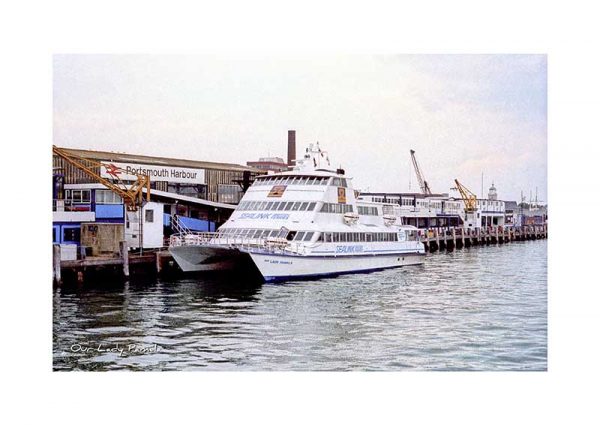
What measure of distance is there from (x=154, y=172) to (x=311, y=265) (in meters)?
4.26

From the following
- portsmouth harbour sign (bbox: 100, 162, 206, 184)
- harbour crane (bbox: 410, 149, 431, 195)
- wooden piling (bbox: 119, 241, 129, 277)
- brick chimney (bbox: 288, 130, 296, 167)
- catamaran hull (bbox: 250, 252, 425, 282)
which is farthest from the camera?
catamaran hull (bbox: 250, 252, 425, 282)

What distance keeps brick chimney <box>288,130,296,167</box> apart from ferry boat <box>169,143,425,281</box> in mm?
422

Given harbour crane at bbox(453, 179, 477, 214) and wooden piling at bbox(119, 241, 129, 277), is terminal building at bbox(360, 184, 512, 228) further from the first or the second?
wooden piling at bbox(119, 241, 129, 277)

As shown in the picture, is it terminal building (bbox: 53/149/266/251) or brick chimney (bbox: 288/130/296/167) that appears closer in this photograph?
brick chimney (bbox: 288/130/296/167)

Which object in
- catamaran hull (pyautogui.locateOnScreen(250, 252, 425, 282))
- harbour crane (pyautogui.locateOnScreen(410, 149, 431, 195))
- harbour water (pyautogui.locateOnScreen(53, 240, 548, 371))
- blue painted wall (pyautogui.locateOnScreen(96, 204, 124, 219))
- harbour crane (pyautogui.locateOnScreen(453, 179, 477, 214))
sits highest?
harbour crane (pyautogui.locateOnScreen(410, 149, 431, 195))

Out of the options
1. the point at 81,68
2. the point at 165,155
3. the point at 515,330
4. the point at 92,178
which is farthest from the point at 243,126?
the point at 515,330

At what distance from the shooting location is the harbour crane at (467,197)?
1567 cm

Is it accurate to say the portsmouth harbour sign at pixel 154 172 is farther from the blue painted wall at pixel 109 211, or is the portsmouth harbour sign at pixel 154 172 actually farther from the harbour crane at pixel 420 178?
the harbour crane at pixel 420 178

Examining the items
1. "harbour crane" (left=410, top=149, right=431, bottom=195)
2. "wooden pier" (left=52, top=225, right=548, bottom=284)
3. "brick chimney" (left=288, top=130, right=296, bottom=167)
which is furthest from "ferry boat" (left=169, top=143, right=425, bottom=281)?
"harbour crane" (left=410, top=149, right=431, bottom=195)

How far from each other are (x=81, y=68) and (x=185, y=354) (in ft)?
16.7

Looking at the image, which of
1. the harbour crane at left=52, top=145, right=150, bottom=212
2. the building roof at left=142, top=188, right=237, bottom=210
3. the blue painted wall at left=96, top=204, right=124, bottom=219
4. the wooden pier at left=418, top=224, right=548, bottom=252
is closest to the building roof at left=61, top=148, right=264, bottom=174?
the harbour crane at left=52, top=145, right=150, bottom=212

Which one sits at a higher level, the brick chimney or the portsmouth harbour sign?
the brick chimney

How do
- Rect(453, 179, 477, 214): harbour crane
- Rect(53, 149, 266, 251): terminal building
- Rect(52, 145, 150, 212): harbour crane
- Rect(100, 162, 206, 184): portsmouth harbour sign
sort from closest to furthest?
Rect(453, 179, 477, 214): harbour crane
Rect(52, 145, 150, 212): harbour crane
Rect(53, 149, 266, 251): terminal building
Rect(100, 162, 206, 184): portsmouth harbour sign

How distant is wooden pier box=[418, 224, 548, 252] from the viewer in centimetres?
1691
